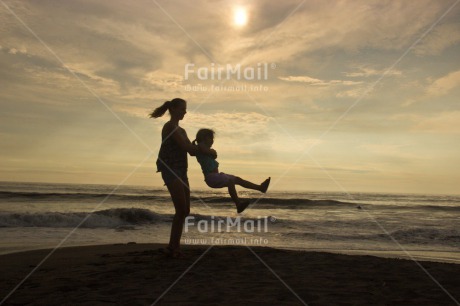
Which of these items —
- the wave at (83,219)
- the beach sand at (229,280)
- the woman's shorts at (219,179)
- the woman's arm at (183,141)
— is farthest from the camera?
the wave at (83,219)

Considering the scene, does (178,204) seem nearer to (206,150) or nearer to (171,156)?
(171,156)

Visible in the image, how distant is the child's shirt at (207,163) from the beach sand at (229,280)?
1.40 m

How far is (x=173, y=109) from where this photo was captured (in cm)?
626

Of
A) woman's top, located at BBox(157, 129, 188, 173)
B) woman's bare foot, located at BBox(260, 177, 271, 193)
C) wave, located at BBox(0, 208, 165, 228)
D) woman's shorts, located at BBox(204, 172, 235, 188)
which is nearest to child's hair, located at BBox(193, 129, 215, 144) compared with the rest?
woman's top, located at BBox(157, 129, 188, 173)

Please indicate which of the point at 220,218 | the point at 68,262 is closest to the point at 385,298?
the point at 68,262

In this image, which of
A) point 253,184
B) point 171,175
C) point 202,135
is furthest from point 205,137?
point 253,184

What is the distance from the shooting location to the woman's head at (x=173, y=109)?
626 cm

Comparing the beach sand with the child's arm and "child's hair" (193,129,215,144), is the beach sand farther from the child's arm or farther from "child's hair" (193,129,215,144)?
"child's hair" (193,129,215,144)

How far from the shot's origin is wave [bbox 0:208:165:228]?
17219mm

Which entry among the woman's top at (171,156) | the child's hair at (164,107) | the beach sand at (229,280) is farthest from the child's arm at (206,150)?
the beach sand at (229,280)

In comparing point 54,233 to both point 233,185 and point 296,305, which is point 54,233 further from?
point 296,305

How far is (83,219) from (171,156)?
14.2m

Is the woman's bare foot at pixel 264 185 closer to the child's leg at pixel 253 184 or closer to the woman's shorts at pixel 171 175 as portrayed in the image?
the child's leg at pixel 253 184

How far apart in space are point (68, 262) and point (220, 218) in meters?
16.4
